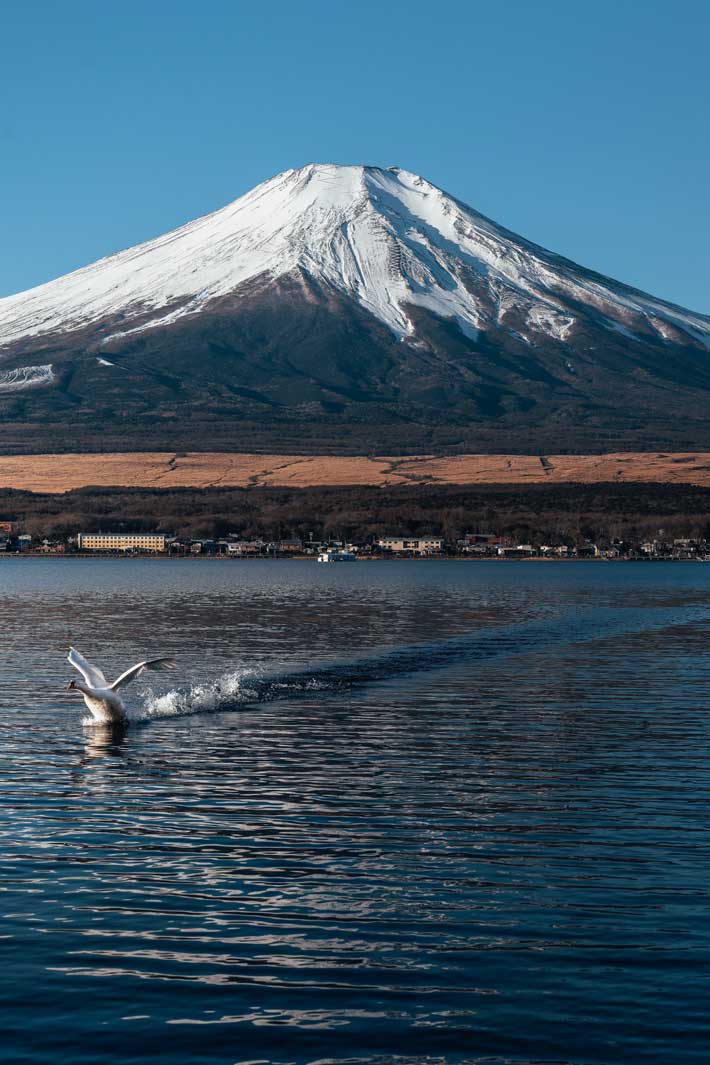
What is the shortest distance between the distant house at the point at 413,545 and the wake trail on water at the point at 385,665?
120 meters

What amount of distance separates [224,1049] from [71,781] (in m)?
11.5

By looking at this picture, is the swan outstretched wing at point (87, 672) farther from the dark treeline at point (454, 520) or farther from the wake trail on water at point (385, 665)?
the dark treeline at point (454, 520)

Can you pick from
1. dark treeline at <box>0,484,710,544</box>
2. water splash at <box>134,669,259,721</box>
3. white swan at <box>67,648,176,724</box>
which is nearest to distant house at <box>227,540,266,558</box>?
dark treeline at <box>0,484,710,544</box>

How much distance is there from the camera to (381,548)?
625ft

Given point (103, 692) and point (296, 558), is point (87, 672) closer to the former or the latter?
point (103, 692)

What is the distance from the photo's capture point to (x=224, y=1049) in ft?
37.7

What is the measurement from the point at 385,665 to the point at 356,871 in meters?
25.8

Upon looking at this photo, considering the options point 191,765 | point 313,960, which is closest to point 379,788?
point 191,765

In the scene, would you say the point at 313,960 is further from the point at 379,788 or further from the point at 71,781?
the point at 71,781

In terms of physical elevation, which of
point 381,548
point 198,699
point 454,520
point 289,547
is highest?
point 454,520

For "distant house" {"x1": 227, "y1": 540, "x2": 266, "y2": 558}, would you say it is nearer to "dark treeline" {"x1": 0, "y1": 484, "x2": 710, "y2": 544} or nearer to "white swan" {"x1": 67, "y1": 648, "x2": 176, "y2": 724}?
"dark treeline" {"x1": 0, "y1": 484, "x2": 710, "y2": 544}

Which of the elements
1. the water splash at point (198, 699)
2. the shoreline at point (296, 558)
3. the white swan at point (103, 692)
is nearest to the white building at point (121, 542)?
the shoreline at point (296, 558)

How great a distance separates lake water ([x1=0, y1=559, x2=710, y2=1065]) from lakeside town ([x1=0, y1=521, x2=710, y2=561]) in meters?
150

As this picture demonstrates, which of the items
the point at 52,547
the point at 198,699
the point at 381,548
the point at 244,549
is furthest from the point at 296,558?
the point at 198,699
